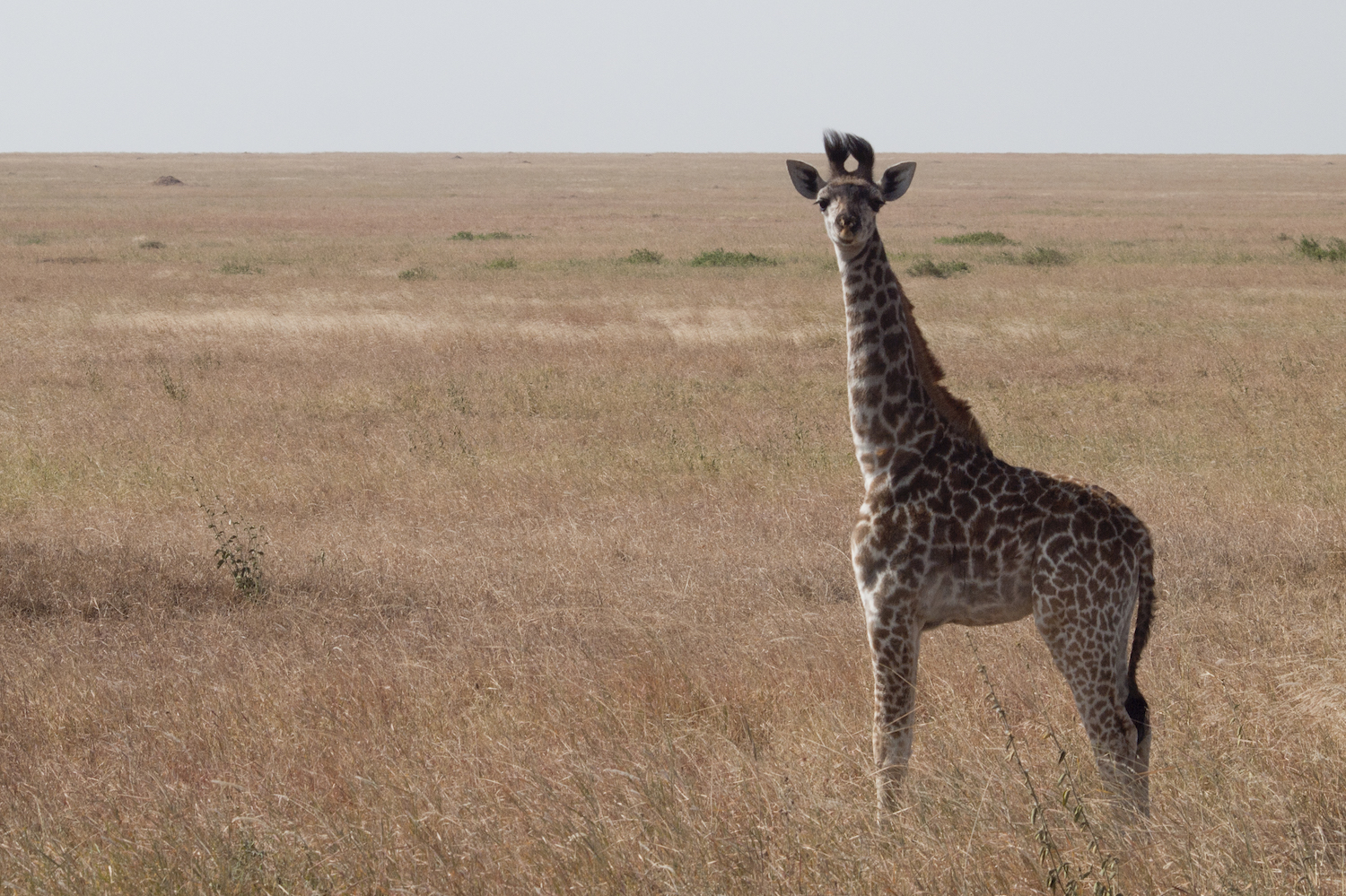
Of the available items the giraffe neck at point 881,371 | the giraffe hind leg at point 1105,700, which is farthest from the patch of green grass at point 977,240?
the giraffe hind leg at point 1105,700

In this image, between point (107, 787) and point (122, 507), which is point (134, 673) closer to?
point (107, 787)

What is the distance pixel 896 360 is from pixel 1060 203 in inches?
2626

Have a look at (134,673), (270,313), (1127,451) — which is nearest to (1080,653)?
(134,673)

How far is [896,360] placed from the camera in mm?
5035

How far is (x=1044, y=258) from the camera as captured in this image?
3341 cm

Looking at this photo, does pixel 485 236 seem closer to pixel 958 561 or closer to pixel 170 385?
pixel 170 385

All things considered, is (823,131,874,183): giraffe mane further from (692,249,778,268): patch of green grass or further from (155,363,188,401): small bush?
(692,249,778,268): patch of green grass

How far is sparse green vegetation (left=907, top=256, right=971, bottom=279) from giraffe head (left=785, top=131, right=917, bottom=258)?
25.6 metres

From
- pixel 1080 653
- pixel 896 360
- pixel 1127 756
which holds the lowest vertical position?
pixel 1127 756

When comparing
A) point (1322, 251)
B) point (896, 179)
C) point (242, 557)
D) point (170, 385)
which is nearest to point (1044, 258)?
point (1322, 251)

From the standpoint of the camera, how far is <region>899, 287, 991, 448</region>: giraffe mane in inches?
195

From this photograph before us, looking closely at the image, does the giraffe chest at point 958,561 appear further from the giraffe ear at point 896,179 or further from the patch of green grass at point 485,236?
the patch of green grass at point 485,236

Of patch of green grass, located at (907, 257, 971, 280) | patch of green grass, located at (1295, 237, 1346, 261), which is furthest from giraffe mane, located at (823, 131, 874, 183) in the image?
patch of green grass, located at (1295, 237, 1346, 261)

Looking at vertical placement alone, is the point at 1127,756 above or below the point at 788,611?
above
